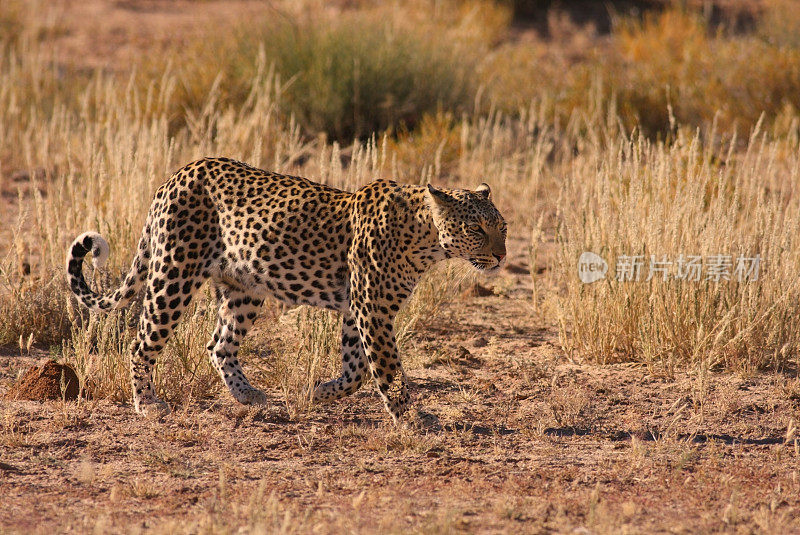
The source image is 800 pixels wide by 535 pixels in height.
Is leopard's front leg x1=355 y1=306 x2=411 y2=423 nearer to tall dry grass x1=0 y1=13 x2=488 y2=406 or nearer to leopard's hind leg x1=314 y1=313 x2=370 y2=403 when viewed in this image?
leopard's hind leg x1=314 y1=313 x2=370 y2=403

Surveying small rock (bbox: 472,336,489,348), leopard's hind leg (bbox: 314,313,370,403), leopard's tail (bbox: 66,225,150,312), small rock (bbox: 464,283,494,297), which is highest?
leopard's tail (bbox: 66,225,150,312)

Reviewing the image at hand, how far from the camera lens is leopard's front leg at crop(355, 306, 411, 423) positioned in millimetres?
5680

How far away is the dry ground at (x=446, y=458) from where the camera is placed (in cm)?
476

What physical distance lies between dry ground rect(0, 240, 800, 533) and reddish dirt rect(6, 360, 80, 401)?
3.4 inches

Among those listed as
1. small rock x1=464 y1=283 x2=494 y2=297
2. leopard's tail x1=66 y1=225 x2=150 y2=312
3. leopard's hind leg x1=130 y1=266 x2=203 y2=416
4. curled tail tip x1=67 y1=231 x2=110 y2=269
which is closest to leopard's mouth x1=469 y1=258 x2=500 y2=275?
leopard's hind leg x1=130 y1=266 x2=203 y2=416

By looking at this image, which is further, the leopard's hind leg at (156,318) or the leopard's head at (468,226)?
the leopard's hind leg at (156,318)

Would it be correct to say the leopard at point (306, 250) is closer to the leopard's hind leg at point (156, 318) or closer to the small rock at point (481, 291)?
the leopard's hind leg at point (156, 318)

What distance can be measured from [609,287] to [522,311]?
1321 mm

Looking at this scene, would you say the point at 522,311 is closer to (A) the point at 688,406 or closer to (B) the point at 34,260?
(A) the point at 688,406

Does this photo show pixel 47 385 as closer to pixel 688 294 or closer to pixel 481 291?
pixel 481 291

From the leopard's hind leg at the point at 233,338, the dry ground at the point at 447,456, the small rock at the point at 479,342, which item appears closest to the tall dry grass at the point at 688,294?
the dry ground at the point at 447,456

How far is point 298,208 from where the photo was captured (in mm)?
5895

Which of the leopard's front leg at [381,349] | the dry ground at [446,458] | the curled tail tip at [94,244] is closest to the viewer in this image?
the dry ground at [446,458]

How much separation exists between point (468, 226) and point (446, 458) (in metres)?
1.18
